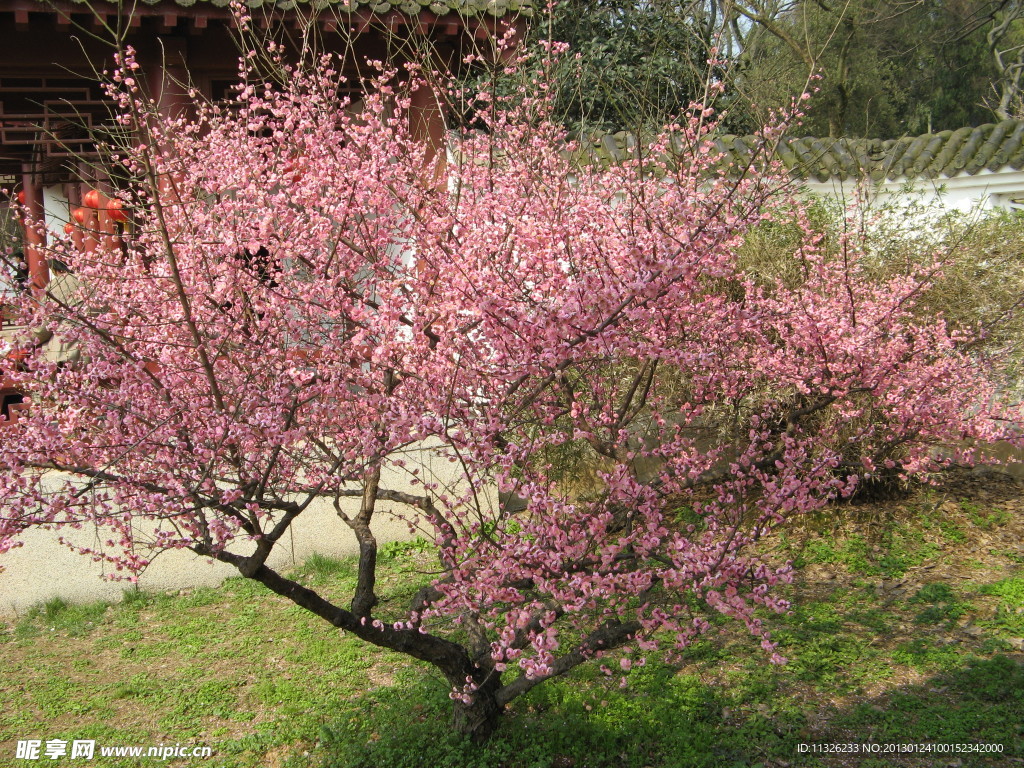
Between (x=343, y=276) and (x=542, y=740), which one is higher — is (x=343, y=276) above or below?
above

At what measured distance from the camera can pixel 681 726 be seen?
439 cm

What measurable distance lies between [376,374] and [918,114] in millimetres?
20454

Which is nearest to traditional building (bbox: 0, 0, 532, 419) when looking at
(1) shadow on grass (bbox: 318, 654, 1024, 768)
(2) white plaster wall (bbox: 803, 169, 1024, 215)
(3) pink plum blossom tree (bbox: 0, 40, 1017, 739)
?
(3) pink plum blossom tree (bbox: 0, 40, 1017, 739)

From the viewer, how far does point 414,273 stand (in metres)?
4.27

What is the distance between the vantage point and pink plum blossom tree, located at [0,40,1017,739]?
3.39 m

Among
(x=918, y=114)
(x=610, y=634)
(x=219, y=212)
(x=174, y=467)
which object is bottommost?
(x=610, y=634)

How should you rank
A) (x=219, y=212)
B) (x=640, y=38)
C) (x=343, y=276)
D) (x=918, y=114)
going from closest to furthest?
(x=343, y=276) → (x=219, y=212) → (x=640, y=38) → (x=918, y=114)

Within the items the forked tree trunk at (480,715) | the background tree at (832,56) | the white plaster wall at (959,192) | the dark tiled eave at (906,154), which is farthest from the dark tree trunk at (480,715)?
the background tree at (832,56)

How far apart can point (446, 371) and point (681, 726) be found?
7.27 ft

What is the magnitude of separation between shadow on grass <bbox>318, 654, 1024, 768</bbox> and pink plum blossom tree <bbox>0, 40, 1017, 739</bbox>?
0.87 ft

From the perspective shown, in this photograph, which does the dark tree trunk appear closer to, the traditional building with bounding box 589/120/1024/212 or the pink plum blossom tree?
the pink plum blossom tree

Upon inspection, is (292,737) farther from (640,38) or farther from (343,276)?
(640,38)

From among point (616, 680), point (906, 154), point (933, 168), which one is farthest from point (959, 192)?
point (616, 680)

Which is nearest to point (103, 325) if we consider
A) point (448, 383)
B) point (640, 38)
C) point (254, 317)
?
point (254, 317)
